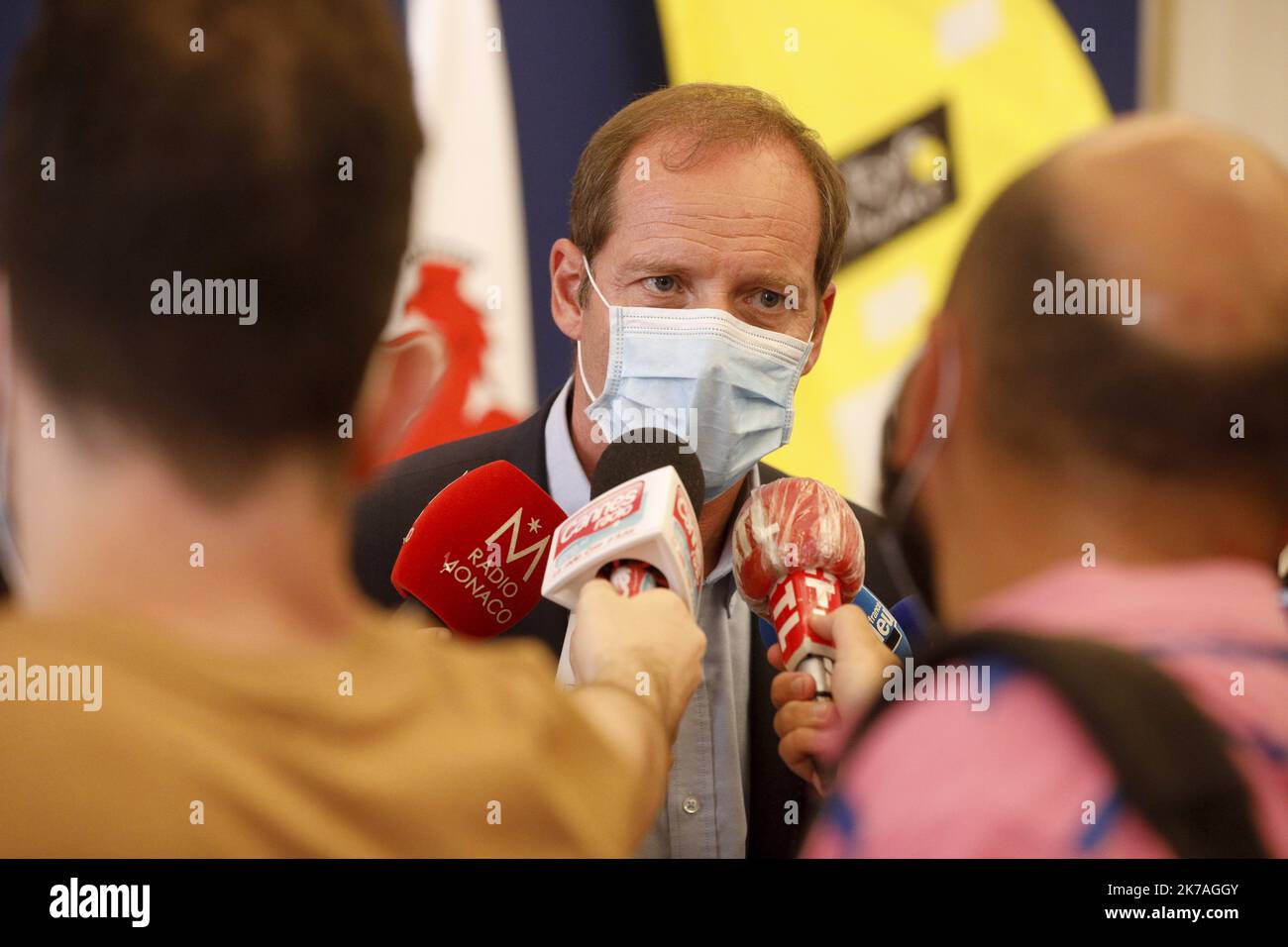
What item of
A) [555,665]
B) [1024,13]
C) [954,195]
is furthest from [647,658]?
[1024,13]

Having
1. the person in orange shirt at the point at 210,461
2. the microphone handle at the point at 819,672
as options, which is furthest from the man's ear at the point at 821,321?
the person in orange shirt at the point at 210,461

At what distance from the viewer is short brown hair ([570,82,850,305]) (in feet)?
5.99

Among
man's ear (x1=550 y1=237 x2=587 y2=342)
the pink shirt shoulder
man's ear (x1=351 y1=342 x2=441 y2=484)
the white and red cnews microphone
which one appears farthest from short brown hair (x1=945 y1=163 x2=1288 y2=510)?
man's ear (x1=550 y1=237 x2=587 y2=342)

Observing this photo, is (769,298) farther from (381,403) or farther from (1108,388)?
(381,403)

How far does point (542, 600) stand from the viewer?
163cm

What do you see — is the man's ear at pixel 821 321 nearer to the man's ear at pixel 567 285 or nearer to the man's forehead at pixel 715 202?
the man's forehead at pixel 715 202

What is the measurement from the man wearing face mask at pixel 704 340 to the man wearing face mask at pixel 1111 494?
0.50 meters

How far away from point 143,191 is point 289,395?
18 cm

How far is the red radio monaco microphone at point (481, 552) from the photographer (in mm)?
1500

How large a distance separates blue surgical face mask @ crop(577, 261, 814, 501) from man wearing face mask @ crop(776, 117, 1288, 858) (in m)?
0.55

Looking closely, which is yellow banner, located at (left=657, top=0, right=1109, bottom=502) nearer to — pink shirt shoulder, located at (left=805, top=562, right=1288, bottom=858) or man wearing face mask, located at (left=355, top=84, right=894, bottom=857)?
man wearing face mask, located at (left=355, top=84, right=894, bottom=857)

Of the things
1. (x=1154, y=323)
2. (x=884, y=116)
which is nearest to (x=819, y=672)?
(x=1154, y=323)

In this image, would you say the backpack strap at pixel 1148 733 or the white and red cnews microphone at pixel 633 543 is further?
the white and red cnews microphone at pixel 633 543
